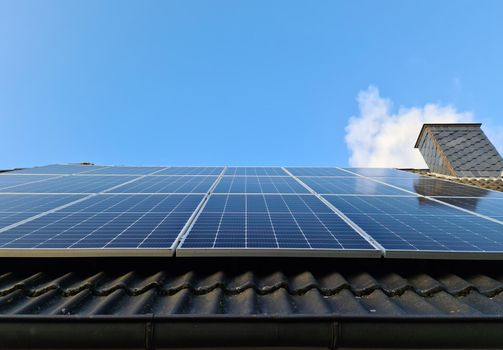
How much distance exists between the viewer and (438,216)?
4566 millimetres

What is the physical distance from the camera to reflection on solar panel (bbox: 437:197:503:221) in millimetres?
4797

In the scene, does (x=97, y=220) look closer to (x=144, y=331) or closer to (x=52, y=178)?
(x=144, y=331)

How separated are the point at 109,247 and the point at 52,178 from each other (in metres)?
6.22

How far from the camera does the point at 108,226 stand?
13.0ft

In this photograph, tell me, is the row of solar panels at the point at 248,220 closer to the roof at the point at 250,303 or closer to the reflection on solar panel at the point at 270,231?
the reflection on solar panel at the point at 270,231

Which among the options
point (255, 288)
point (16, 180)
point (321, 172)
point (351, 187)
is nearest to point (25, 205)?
point (16, 180)

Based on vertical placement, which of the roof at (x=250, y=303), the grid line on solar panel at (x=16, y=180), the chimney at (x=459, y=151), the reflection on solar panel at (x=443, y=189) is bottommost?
the roof at (x=250, y=303)

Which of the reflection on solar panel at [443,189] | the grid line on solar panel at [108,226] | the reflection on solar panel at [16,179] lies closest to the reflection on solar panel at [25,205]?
the grid line on solar panel at [108,226]

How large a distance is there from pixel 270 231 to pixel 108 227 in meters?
2.36

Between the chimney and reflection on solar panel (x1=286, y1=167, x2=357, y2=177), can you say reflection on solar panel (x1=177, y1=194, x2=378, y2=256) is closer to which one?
reflection on solar panel (x1=286, y1=167, x2=357, y2=177)

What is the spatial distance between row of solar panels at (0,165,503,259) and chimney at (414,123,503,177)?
5.86m

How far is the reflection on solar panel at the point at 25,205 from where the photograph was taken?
4340mm

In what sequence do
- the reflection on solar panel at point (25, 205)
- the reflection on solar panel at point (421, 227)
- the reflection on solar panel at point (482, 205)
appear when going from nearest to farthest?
the reflection on solar panel at point (421, 227)
the reflection on solar panel at point (25, 205)
the reflection on solar panel at point (482, 205)

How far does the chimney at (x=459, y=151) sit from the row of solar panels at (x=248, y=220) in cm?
586
